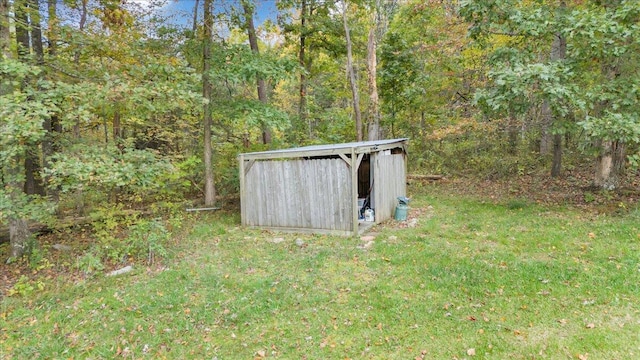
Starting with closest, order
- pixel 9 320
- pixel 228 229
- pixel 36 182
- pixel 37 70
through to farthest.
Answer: pixel 9 320, pixel 37 70, pixel 228 229, pixel 36 182

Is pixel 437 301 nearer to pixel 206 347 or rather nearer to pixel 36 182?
pixel 206 347

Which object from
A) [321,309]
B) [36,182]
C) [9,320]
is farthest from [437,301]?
[36,182]

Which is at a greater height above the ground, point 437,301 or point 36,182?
point 36,182

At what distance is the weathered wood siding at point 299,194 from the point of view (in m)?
6.94

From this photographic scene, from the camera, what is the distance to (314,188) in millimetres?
7219

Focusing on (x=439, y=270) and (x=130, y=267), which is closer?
(x=439, y=270)

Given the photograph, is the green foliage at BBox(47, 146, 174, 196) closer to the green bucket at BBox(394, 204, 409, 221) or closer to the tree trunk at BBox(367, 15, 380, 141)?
the green bucket at BBox(394, 204, 409, 221)

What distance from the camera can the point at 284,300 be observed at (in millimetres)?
4270

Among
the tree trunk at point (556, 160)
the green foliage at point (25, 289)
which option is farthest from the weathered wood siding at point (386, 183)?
the green foliage at point (25, 289)

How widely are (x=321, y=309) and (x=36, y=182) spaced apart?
26.5ft

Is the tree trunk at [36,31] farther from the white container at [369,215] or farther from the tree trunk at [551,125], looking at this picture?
the tree trunk at [551,125]

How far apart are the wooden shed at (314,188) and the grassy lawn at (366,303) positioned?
87 centimetres

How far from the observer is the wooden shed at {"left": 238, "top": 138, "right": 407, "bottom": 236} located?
687 centimetres

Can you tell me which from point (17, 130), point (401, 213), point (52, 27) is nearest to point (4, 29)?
point (52, 27)
